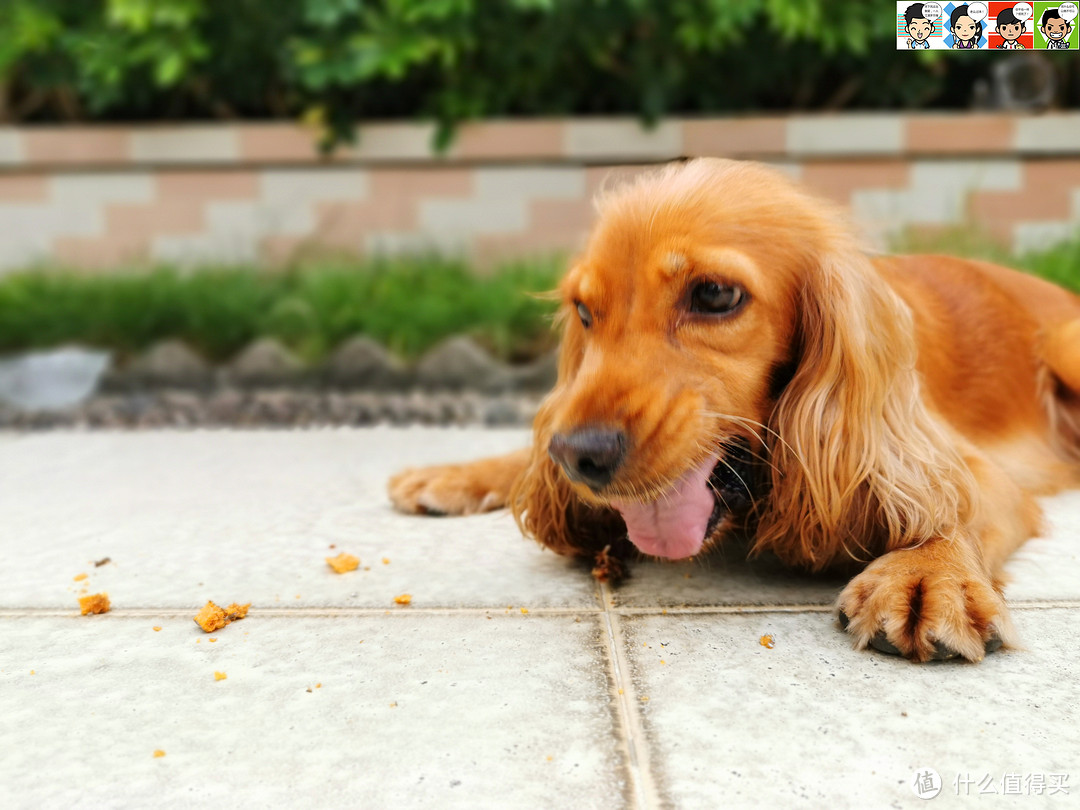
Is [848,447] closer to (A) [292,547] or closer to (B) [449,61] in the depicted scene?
(A) [292,547]

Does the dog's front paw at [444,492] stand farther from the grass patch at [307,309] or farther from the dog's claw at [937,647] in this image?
the grass patch at [307,309]

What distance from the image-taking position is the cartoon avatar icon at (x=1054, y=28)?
3.21 m

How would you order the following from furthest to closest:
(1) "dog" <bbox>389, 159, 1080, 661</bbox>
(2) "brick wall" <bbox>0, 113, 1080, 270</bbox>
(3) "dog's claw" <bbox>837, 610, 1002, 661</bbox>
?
(2) "brick wall" <bbox>0, 113, 1080, 270</bbox>
(1) "dog" <bbox>389, 159, 1080, 661</bbox>
(3) "dog's claw" <bbox>837, 610, 1002, 661</bbox>

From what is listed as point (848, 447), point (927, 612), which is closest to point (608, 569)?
point (848, 447)

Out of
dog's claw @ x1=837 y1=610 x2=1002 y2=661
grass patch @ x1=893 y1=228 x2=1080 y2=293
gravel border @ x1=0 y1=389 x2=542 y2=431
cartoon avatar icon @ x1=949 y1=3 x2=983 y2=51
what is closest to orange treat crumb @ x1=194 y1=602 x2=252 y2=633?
dog's claw @ x1=837 y1=610 x2=1002 y2=661

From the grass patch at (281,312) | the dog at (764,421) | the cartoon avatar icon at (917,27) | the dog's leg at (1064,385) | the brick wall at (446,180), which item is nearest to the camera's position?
the dog at (764,421)

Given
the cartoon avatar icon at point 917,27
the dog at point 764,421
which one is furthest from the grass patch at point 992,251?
the dog at point 764,421

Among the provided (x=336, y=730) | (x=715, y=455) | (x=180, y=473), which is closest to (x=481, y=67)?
(x=180, y=473)

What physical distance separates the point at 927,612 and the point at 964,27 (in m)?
2.65

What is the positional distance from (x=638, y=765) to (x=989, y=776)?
0.44 m

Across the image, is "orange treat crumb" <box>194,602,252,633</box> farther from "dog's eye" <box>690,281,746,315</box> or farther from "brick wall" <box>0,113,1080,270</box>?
"brick wall" <box>0,113,1080,270</box>

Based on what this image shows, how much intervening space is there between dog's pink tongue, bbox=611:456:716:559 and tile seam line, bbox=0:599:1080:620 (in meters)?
0.12

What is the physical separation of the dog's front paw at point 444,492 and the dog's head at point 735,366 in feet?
2.53

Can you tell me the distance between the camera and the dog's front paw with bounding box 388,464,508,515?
263 cm
